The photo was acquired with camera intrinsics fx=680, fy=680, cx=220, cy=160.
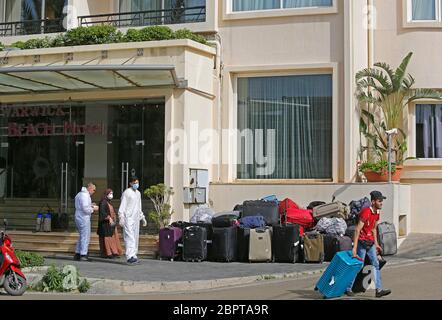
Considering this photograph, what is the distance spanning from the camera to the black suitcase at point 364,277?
424 inches

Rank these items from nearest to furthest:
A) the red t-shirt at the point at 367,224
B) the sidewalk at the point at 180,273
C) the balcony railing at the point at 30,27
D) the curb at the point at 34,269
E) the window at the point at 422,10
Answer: the red t-shirt at the point at 367,224 → the sidewalk at the point at 180,273 → the curb at the point at 34,269 → the window at the point at 422,10 → the balcony railing at the point at 30,27

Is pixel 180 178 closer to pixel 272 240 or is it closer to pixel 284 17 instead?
pixel 272 240

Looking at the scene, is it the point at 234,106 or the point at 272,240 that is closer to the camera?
the point at 272,240

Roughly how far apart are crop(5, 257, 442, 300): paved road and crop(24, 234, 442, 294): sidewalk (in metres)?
0.37

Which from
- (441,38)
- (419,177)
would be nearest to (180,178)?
(419,177)

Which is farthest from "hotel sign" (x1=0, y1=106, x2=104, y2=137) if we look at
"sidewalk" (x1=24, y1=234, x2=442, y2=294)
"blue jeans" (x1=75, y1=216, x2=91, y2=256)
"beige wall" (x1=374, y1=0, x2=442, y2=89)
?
"beige wall" (x1=374, y1=0, x2=442, y2=89)

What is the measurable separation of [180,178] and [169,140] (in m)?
1.05

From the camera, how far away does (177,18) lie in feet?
66.3

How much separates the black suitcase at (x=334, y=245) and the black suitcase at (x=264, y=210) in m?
1.45

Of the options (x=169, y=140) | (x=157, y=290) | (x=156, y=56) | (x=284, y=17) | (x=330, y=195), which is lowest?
(x=157, y=290)

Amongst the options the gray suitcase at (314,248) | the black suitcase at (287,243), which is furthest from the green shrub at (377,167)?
the black suitcase at (287,243)

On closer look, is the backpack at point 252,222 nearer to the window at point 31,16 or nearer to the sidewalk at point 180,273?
the sidewalk at point 180,273

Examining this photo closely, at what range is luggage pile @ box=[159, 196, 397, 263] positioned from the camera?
15352 millimetres

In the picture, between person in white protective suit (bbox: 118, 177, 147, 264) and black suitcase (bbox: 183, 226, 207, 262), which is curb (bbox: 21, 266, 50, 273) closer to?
person in white protective suit (bbox: 118, 177, 147, 264)
